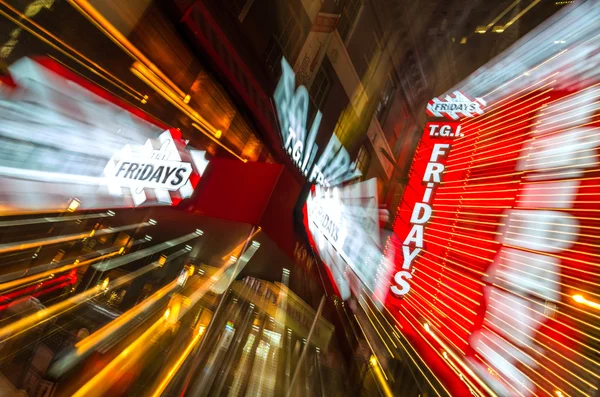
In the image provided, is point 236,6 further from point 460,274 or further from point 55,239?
point 460,274

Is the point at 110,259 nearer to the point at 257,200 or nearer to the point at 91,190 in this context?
the point at 91,190

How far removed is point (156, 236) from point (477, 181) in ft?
29.9

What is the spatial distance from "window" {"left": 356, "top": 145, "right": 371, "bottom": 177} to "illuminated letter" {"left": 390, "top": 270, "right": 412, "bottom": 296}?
22.1 feet

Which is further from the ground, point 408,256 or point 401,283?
point 408,256

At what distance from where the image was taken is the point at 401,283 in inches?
263

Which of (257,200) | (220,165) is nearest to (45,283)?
(220,165)

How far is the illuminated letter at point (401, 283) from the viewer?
6.56 meters

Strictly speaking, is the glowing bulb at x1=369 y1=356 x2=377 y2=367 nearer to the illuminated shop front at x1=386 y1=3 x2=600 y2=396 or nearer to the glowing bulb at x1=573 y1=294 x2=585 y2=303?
the illuminated shop front at x1=386 y1=3 x2=600 y2=396

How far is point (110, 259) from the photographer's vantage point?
911cm

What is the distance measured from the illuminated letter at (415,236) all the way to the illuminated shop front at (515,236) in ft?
0.09

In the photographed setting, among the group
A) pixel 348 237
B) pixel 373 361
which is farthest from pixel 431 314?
pixel 373 361

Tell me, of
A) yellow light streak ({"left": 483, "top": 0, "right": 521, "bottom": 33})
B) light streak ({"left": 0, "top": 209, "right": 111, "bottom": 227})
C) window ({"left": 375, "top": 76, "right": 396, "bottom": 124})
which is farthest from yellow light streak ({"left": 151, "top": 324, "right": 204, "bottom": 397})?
yellow light streak ({"left": 483, "top": 0, "right": 521, "bottom": 33})

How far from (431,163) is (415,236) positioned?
2324 millimetres

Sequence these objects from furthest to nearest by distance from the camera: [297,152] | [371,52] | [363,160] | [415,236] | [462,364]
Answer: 1. [363,160]
2. [371,52]
3. [297,152]
4. [415,236]
5. [462,364]
